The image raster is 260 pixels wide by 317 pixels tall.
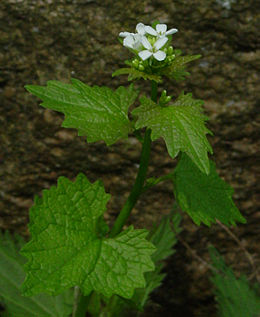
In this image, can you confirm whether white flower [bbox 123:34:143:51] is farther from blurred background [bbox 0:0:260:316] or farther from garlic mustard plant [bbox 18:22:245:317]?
blurred background [bbox 0:0:260:316]

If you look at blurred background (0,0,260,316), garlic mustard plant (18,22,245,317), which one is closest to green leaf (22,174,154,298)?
garlic mustard plant (18,22,245,317)

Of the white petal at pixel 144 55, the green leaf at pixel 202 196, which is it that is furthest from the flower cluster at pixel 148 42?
the green leaf at pixel 202 196

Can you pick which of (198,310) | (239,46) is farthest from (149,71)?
(198,310)

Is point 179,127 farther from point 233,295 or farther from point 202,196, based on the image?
point 233,295

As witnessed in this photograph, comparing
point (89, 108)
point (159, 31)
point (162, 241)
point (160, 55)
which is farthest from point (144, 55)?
point (162, 241)

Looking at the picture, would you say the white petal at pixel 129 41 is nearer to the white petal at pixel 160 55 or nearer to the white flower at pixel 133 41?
the white flower at pixel 133 41

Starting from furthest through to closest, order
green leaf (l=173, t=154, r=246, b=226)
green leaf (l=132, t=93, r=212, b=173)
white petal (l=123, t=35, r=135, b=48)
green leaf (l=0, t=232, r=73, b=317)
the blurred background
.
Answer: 1. green leaf (l=0, t=232, r=73, b=317)
2. the blurred background
3. green leaf (l=173, t=154, r=246, b=226)
4. white petal (l=123, t=35, r=135, b=48)
5. green leaf (l=132, t=93, r=212, b=173)

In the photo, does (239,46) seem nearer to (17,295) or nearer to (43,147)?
(43,147)
